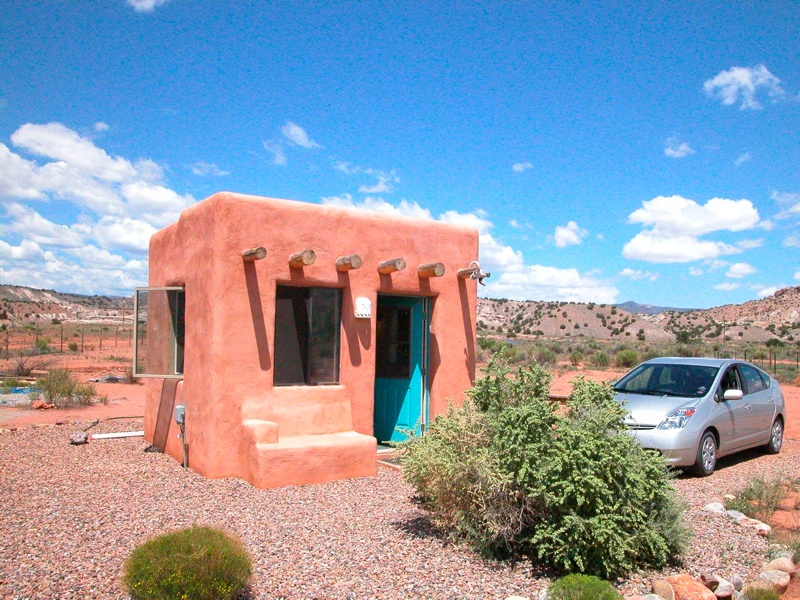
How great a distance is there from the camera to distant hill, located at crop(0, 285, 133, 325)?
6944cm

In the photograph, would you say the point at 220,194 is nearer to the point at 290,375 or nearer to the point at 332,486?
the point at 290,375

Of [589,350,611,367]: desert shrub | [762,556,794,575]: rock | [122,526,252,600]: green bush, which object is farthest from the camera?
[589,350,611,367]: desert shrub

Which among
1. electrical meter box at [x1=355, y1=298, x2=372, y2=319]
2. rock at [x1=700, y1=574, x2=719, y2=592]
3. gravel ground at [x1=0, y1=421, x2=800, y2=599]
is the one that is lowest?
rock at [x1=700, y1=574, x2=719, y2=592]

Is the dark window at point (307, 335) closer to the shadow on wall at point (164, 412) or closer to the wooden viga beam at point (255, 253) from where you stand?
the wooden viga beam at point (255, 253)

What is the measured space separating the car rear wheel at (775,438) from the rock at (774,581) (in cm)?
644

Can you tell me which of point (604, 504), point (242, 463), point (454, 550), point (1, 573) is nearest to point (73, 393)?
point (242, 463)

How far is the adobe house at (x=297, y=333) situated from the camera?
8.41 metres

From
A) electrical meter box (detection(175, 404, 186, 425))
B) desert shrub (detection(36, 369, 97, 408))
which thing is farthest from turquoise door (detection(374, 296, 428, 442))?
desert shrub (detection(36, 369, 97, 408))

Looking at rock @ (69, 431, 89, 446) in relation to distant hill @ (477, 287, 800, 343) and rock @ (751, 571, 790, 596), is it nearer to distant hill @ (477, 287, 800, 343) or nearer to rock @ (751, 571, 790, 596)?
rock @ (751, 571, 790, 596)

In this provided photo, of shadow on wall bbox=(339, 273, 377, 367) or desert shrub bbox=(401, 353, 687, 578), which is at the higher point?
shadow on wall bbox=(339, 273, 377, 367)

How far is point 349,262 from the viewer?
29.2ft

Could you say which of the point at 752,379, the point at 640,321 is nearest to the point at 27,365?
the point at 752,379

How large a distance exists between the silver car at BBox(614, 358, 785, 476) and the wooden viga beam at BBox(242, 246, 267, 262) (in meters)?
4.94

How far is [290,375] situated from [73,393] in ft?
37.3
